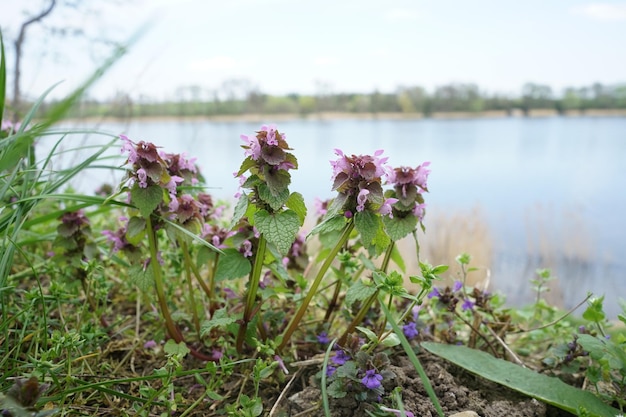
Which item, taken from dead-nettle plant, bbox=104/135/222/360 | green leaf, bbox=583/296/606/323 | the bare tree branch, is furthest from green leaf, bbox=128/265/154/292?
the bare tree branch

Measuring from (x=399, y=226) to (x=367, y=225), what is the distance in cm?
12

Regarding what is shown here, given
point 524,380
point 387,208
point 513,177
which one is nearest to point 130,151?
point 387,208

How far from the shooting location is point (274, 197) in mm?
938

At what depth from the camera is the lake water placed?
618 centimetres

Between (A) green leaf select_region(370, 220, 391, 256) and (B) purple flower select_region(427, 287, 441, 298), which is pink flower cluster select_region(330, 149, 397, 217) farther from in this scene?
(B) purple flower select_region(427, 287, 441, 298)

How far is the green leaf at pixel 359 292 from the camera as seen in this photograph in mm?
1023

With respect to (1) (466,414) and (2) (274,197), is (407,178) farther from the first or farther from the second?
(1) (466,414)

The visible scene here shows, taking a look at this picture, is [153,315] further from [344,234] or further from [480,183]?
[480,183]

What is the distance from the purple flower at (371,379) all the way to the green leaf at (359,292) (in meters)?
0.14

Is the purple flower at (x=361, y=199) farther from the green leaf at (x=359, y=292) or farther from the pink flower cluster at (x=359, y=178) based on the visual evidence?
the green leaf at (x=359, y=292)

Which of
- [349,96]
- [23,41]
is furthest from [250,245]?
[349,96]

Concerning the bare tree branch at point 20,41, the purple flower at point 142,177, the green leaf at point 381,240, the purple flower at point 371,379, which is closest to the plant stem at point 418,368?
the purple flower at point 371,379

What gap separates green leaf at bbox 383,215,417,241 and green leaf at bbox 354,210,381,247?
0.08 m

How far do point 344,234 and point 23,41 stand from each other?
3.19m
